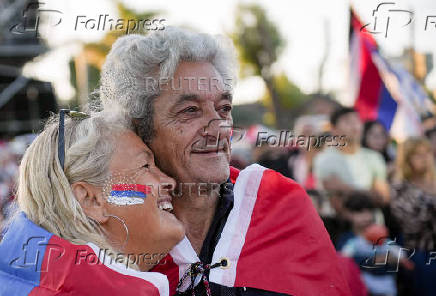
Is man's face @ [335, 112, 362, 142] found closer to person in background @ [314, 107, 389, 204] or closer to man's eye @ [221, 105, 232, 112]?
person in background @ [314, 107, 389, 204]

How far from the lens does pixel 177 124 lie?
2.67 metres

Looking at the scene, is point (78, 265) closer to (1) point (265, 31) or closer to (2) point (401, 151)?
(2) point (401, 151)

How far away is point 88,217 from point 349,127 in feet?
12.5

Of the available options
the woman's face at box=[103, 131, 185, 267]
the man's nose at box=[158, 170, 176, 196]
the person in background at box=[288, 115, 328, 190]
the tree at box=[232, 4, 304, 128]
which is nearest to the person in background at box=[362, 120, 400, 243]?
the person in background at box=[288, 115, 328, 190]

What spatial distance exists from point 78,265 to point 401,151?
3.60m

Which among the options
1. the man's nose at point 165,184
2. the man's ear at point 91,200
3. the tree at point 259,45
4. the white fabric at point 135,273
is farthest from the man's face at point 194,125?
the tree at point 259,45

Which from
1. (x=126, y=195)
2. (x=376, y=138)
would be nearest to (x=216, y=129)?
(x=126, y=195)

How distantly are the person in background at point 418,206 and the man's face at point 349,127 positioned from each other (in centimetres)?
68

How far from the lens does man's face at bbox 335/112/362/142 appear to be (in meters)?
5.56

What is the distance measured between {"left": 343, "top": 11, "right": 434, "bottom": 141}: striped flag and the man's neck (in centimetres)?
420

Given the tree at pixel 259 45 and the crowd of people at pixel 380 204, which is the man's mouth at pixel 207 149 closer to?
the crowd of people at pixel 380 204

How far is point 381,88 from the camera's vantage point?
689cm

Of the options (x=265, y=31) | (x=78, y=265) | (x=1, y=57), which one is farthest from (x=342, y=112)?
(x=265, y=31)

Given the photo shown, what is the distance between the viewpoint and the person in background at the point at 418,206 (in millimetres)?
4086
